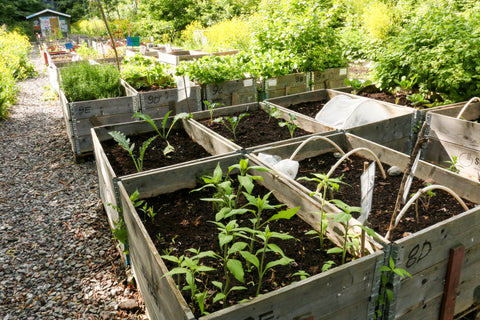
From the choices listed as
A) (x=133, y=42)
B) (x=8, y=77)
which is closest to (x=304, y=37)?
(x=133, y=42)

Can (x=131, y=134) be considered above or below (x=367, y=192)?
below

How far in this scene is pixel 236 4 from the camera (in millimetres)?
20188

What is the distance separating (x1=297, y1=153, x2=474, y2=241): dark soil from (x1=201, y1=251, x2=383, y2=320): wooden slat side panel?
44cm

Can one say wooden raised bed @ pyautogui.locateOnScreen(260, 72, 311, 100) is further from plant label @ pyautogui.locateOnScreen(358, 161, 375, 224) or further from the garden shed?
the garden shed

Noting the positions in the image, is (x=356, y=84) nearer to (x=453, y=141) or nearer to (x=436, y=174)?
(x=453, y=141)

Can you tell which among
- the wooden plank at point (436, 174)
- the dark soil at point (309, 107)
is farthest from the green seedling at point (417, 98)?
the wooden plank at point (436, 174)

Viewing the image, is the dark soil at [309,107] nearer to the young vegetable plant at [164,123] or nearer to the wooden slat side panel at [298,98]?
the wooden slat side panel at [298,98]

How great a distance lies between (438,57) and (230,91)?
8.86 feet

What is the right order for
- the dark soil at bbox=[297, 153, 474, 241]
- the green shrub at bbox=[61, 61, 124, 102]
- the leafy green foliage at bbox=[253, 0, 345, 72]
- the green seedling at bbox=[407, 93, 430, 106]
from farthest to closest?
the leafy green foliage at bbox=[253, 0, 345, 72] < the green shrub at bbox=[61, 61, 124, 102] < the green seedling at bbox=[407, 93, 430, 106] < the dark soil at bbox=[297, 153, 474, 241]

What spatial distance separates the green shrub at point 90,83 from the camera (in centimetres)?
500

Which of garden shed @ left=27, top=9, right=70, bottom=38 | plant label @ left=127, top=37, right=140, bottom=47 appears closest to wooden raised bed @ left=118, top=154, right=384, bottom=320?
plant label @ left=127, top=37, right=140, bottom=47

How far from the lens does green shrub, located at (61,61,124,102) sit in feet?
16.4

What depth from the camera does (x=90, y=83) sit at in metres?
5.14

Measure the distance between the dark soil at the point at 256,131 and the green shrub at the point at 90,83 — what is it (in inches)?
77.9
